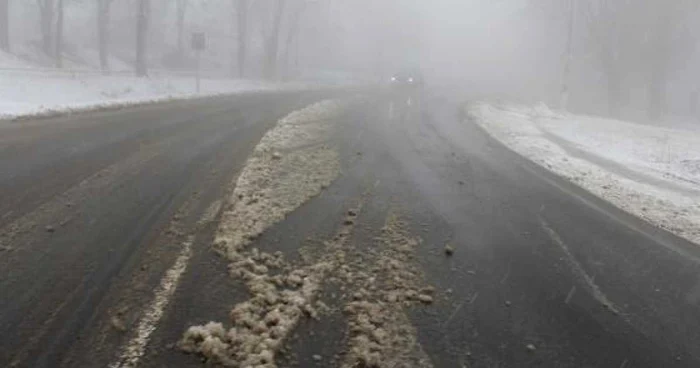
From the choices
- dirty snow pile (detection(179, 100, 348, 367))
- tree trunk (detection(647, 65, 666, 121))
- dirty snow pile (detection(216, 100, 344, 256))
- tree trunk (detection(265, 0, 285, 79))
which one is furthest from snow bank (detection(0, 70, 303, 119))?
tree trunk (detection(647, 65, 666, 121))

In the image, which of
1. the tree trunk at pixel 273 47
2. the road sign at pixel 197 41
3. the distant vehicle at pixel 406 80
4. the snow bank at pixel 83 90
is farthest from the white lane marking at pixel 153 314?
the tree trunk at pixel 273 47

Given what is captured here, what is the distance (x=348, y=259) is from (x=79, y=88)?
22.6 metres

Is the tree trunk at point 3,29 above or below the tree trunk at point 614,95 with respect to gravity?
above

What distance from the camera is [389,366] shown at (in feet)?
12.3

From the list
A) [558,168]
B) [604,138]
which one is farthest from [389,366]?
[604,138]

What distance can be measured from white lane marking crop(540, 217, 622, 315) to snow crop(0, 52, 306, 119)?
12.2 m

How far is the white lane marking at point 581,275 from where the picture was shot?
17.0 ft

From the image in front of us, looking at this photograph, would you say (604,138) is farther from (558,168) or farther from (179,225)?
(179,225)

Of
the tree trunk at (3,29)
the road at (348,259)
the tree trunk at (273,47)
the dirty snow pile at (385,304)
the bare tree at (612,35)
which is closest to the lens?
the dirty snow pile at (385,304)

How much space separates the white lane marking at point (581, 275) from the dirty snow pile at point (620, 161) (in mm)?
2070

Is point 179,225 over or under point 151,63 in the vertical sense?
under

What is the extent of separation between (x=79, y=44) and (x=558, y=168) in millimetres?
48840

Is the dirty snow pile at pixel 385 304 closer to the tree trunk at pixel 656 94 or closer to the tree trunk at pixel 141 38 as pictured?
the tree trunk at pixel 141 38

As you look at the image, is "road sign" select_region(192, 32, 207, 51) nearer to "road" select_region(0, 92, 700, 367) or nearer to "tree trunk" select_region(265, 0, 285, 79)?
"road" select_region(0, 92, 700, 367)
